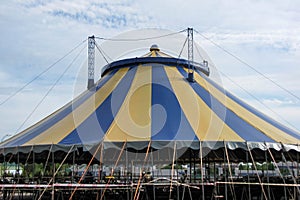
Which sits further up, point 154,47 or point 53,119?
point 154,47

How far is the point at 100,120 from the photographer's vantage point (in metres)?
10.4

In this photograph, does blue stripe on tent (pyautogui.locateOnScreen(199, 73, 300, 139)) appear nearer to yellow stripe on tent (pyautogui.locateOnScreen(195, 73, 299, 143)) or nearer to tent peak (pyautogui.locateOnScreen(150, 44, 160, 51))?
yellow stripe on tent (pyautogui.locateOnScreen(195, 73, 299, 143))

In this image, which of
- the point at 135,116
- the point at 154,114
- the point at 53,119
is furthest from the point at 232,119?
the point at 53,119

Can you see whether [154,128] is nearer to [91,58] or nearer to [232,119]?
[232,119]

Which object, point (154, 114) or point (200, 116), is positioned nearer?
point (154, 114)

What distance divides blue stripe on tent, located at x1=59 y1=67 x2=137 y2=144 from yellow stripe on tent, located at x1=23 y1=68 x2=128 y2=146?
160mm

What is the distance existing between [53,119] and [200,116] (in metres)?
3.75

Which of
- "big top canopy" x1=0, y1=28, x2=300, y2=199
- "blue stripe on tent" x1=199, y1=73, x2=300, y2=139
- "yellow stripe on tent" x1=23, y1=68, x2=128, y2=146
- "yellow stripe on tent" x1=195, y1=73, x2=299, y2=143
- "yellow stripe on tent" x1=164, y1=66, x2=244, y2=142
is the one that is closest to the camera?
"big top canopy" x1=0, y1=28, x2=300, y2=199

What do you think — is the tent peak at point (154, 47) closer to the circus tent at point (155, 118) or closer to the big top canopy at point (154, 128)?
the big top canopy at point (154, 128)

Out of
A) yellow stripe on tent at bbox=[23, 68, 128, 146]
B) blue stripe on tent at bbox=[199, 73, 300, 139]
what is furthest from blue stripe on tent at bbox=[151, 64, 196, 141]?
blue stripe on tent at bbox=[199, 73, 300, 139]

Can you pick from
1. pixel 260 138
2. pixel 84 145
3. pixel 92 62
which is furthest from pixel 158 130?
pixel 92 62

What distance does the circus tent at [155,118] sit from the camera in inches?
382

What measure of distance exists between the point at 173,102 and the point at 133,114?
1.06m

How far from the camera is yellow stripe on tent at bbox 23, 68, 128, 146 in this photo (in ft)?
33.9
